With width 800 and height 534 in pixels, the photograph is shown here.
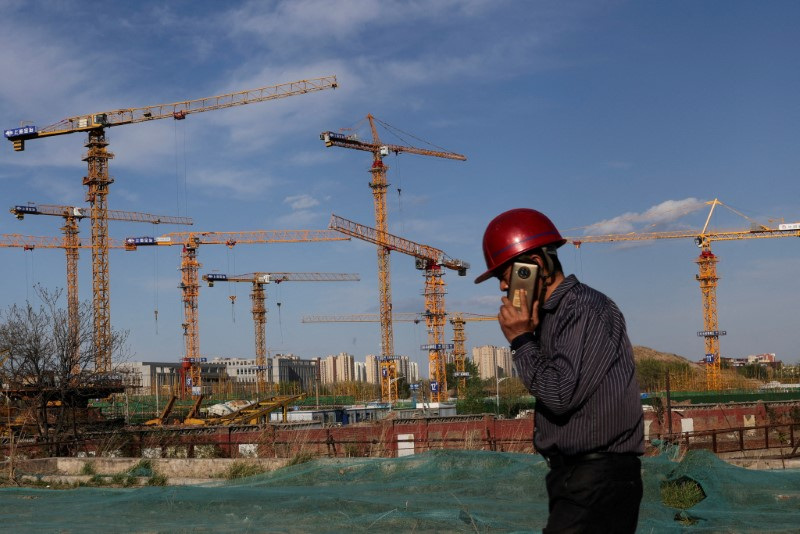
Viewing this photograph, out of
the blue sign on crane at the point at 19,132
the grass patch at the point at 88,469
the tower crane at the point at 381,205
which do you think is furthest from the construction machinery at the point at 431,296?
the grass patch at the point at 88,469

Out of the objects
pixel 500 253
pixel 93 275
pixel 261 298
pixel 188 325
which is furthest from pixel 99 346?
pixel 261 298

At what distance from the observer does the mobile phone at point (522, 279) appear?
9.37 ft

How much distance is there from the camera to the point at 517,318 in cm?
281

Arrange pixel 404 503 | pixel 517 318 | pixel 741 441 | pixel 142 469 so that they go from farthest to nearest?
pixel 741 441, pixel 142 469, pixel 404 503, pixel 517 318

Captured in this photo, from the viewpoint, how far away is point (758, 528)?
7039 mm

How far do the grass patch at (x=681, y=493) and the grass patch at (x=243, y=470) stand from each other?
23.1 ft

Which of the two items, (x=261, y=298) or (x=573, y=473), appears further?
(x=261, y=298)

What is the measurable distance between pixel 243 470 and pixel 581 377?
12.3 m

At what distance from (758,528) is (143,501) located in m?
6.41

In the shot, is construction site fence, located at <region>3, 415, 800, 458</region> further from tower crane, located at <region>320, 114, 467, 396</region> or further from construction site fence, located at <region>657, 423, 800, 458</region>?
tower crane, located at <region>320, 114, 467, 396</region>

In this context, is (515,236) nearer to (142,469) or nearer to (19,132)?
(142,469)

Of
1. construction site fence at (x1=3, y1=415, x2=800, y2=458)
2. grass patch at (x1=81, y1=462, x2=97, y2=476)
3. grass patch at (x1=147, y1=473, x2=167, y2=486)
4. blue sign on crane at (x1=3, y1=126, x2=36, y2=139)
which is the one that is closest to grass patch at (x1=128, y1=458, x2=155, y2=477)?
grass patch at (x1=147, y1=473, x2=167, y2=486)

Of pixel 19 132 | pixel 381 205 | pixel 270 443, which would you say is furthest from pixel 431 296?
pixel 270 443

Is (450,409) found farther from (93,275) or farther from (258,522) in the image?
(258,522)
